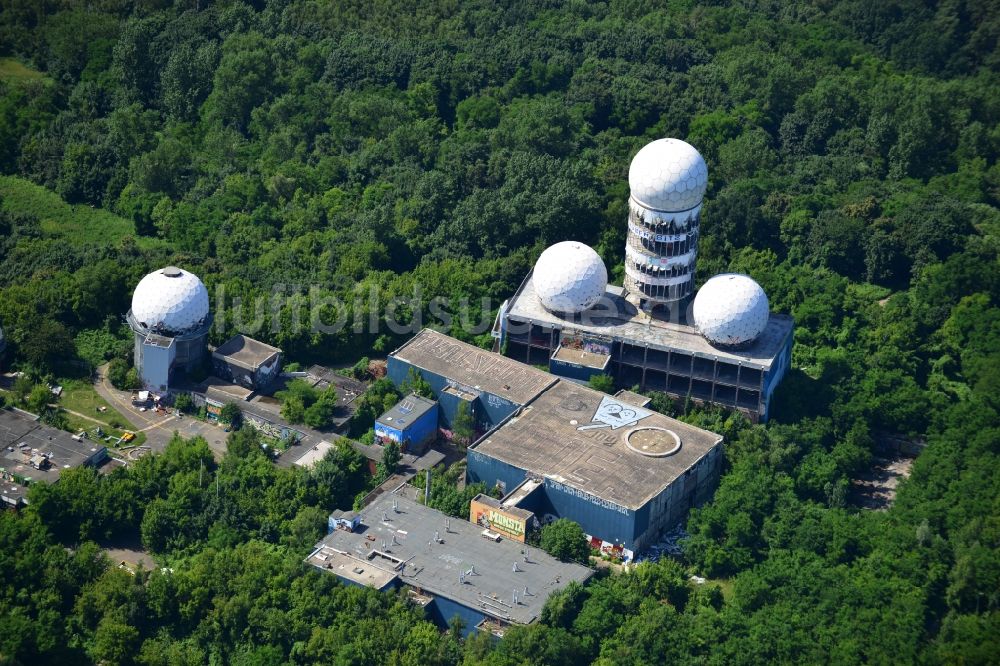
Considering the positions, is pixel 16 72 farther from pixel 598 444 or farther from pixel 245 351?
pixel 598 444

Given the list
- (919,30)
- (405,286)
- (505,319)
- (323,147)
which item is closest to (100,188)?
(323,147)

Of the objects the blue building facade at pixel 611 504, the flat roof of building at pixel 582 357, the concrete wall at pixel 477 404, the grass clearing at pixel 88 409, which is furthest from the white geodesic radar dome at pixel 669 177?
the grass clearing at pixel 88 409

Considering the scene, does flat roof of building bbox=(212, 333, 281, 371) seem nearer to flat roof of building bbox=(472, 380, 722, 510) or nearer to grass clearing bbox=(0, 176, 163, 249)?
flat roof of building bbox=(472, 380, 722, 510)

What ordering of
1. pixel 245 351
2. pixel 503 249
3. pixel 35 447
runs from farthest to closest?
pixel 503 249 → pixel 245 351 → pixel 35 447

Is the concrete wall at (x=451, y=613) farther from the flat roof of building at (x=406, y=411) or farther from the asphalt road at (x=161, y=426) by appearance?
the asphalt road at (x=161, y=426)

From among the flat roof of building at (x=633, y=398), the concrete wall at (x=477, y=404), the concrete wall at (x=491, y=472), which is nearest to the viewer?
the concrete wall at (x=491, y=472)

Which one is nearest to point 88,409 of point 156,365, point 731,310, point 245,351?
point 156,365

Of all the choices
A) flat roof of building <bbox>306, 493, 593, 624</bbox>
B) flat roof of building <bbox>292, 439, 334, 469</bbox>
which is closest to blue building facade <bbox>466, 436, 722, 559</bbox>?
flat roof of building <bbox>306, 493, 593, 624</bbox>
